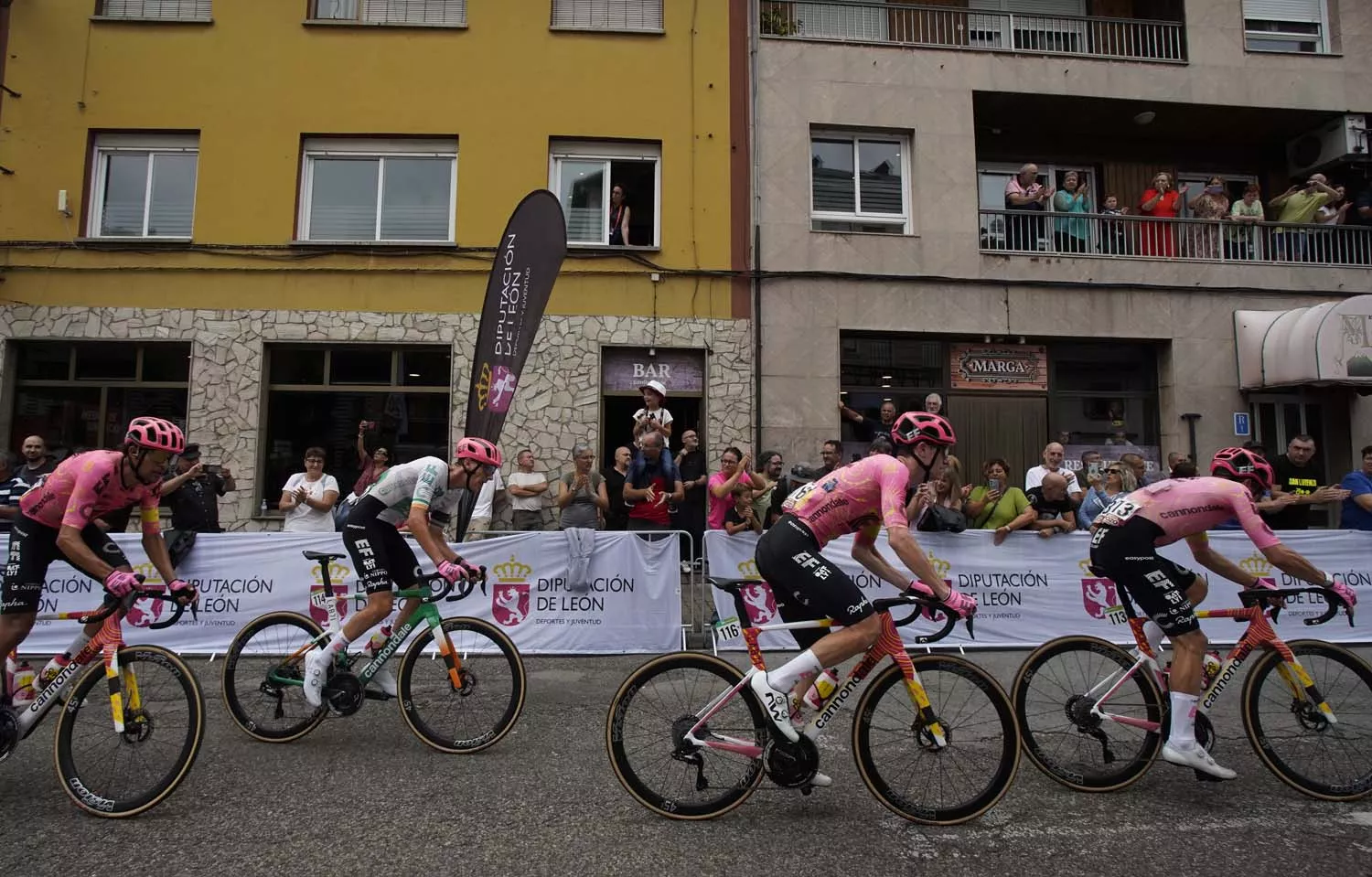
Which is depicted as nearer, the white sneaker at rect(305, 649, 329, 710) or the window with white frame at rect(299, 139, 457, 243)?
the white sneaker at rect(305, 649, 329, 710)

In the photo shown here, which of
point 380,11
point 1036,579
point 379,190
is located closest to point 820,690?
point 1036,579

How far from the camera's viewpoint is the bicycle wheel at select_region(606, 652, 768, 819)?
3.88 meters

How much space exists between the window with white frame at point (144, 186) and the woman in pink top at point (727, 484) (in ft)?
29.9

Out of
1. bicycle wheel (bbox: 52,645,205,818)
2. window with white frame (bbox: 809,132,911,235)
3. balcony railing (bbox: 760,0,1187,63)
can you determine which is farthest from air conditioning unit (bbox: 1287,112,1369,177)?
bicycle wheel (bbox: 52,645,205,818)

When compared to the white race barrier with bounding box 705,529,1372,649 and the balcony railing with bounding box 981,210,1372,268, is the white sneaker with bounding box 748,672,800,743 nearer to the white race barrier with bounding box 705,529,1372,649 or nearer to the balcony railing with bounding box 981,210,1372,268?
the white race barrier with bounding box 705,529,1372,649

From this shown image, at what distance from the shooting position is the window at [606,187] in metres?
12.5

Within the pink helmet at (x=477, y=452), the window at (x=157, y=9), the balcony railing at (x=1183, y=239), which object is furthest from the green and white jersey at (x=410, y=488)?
the window at (x=157, y=9)

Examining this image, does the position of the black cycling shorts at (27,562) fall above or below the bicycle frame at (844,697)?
above

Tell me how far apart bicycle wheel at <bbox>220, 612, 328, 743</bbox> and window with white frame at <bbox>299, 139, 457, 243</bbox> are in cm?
845

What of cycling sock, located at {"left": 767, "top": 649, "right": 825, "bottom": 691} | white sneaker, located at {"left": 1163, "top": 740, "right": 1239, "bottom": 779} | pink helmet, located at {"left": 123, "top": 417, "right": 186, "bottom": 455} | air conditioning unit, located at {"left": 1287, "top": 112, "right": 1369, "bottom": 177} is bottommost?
white sneaker, located at {"left": 1163, "top": 740, "right": 1239, "bottom": 779}

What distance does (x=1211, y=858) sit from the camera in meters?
3.48

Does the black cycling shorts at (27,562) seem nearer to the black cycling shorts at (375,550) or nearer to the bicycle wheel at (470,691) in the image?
the black cycling shorts at (375,550)

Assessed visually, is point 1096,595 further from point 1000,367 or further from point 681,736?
point 681,736

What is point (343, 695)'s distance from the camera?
16.5ft
